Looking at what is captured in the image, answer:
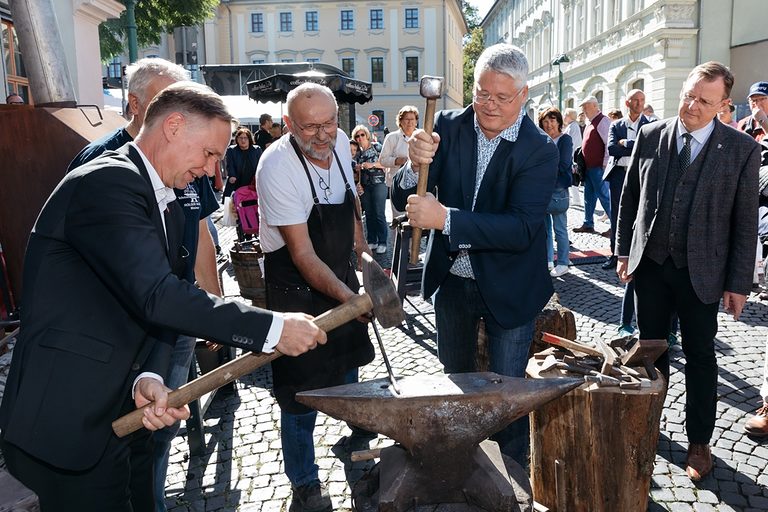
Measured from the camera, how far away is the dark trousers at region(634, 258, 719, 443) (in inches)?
121

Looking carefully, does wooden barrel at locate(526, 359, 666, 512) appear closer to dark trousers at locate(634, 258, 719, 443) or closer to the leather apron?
dark trousers at locate(634, 258, 719, 443)

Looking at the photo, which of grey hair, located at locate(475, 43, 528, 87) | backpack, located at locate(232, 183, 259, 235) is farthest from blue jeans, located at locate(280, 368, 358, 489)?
backpack, located at locate(232, 183, 259, 235)

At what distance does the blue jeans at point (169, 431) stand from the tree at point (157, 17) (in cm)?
1795

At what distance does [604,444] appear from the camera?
2723mm

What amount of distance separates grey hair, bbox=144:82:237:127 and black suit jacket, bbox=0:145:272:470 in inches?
7.0

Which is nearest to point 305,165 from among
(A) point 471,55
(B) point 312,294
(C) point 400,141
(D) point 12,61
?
(B) point 312,294

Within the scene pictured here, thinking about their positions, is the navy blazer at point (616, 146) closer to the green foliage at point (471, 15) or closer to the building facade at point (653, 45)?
the building facade at point (653, 45)

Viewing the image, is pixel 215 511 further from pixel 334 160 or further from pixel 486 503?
pixel 334 160

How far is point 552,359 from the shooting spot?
10.1 ft

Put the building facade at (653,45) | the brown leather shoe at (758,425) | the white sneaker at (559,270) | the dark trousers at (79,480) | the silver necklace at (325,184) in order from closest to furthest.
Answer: the dark trousers at (79,480) < the silver necklace at (325,184) < the brown leather shoe at (758,425) < the white sneaker at (559,270) < the building facade at (653,45)

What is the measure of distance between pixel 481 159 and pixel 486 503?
1.37 metres

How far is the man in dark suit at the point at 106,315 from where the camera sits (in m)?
1.64

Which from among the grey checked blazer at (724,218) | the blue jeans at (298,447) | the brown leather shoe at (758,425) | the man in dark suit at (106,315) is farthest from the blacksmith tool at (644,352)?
the man in dark suit at (106,315)

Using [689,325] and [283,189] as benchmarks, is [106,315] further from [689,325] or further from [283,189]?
[689,325]
